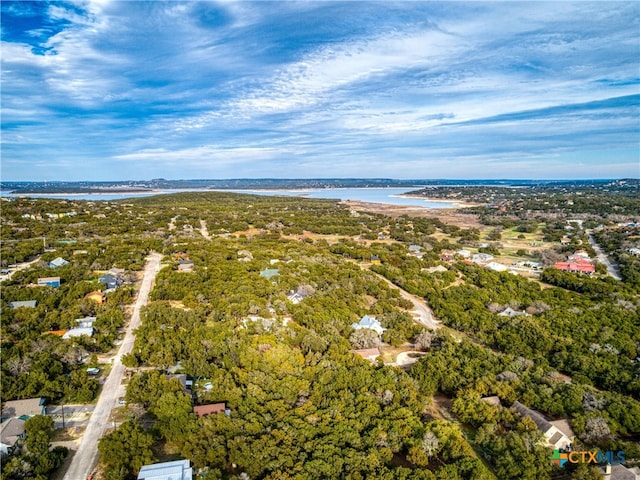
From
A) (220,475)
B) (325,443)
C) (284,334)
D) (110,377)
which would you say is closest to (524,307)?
(284,334)

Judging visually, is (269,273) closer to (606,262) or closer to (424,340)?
(424,340)

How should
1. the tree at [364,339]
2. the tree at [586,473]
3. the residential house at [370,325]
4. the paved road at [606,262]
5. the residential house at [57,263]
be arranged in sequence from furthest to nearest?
the paved road at [606,262] → the residential house at [57,263] → the residential house at [370,325] → the tree at [364,339] → the tree at [586,473]

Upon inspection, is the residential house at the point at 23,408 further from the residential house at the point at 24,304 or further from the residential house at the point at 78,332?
the residential house at the point at 24,304

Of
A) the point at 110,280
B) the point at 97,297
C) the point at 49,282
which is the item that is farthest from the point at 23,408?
the point at 49,282

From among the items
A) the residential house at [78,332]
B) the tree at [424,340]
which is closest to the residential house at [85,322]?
the residential house at [78,332]

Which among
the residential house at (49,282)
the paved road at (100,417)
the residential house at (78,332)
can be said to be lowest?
the paved road at (100,417)

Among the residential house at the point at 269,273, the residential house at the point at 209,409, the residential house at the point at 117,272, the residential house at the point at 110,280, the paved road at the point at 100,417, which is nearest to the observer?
the paved road at the point at 100,417
